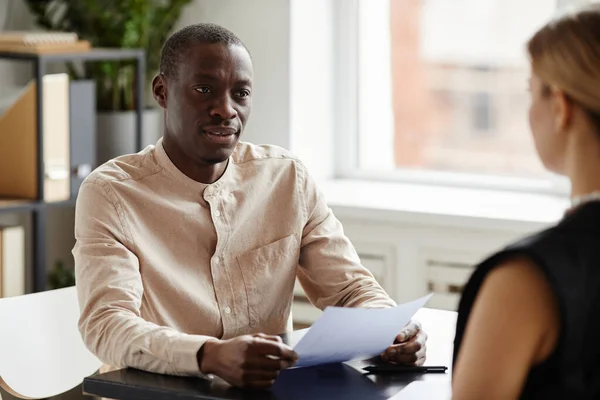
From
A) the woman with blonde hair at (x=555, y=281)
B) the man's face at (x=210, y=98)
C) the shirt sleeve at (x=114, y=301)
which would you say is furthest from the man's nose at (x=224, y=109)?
the woman with blonde hair at (x=555, y=281)

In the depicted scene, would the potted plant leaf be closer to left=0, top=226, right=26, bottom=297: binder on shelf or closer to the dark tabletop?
left=0, top=226, right=26, bottom=297: binder on shelf

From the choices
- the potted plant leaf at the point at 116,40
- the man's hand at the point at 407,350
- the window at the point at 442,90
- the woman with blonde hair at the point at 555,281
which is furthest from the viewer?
the window at the point at 442,90

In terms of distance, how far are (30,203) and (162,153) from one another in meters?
1.35

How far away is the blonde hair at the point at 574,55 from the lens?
3.82ft

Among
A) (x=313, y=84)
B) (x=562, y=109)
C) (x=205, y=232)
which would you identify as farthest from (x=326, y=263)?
(x=313, y=84)

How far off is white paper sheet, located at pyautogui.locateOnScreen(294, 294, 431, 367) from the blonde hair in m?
0.46

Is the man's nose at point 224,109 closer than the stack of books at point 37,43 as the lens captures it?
Yes

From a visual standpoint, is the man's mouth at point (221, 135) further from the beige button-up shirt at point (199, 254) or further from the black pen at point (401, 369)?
the black pen at point (401, 369)

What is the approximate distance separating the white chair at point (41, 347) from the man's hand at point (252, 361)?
2.18 ft

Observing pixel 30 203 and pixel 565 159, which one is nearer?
pixel 565 159

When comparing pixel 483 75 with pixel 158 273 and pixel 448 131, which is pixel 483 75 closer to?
pixel 448 131

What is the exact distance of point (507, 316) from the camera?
1.16 meters

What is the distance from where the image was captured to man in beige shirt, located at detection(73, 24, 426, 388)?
1794mm

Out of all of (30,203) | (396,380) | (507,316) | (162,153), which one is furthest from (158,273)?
(30,203)
